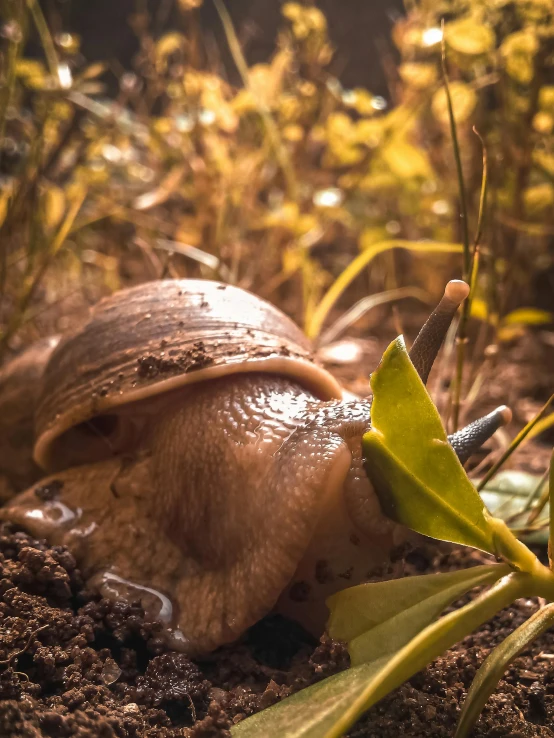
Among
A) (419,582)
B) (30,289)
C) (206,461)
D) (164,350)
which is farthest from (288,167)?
(419,582)

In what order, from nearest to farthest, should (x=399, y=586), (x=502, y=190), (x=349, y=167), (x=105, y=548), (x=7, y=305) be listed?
(x=399, y=586) → (x=105, y=548) → (x=502, y=190) → (x=7, y=305) → (x=349, y=167)

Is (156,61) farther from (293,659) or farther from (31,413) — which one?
(293,659)

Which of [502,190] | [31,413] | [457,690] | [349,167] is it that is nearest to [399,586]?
[457,690]

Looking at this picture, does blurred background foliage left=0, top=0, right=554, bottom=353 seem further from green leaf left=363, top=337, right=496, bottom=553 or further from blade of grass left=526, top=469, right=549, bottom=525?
green leaf left=363, top=337, right=496, bottom=553

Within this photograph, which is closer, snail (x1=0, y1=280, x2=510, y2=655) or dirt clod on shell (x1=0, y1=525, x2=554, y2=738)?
dirt clod on shell (x1=0, y1=525, x2=554, y2=738)

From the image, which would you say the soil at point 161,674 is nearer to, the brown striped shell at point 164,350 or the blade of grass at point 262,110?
the brown striped shell at point 164,350

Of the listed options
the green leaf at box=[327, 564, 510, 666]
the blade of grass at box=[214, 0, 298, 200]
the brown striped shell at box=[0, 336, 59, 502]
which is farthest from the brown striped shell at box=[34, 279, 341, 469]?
the blade of grass at box=[214, 0, 298, 200]

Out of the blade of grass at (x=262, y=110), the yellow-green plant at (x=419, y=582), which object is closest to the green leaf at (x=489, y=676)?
the yellow-green plant at (x=419, y=582)

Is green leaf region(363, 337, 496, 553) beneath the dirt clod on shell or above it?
above
